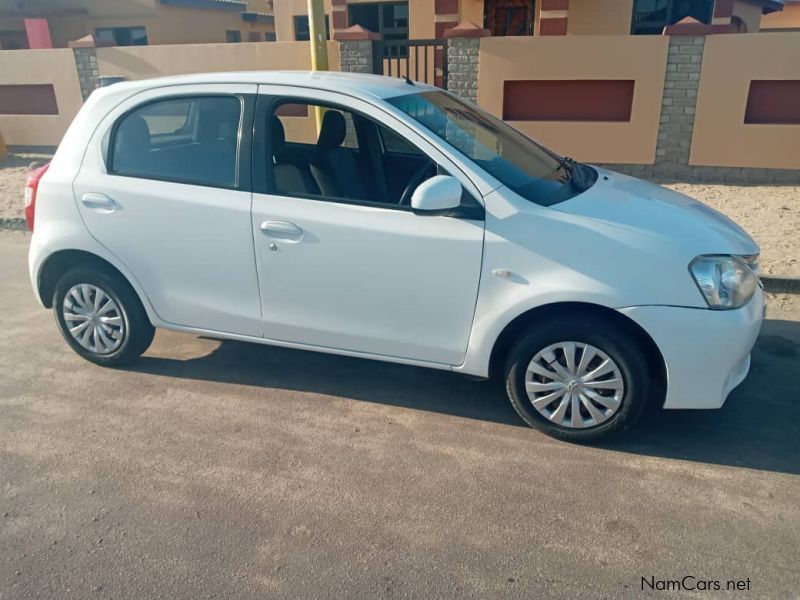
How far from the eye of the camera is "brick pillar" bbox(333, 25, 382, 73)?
10.7 metres

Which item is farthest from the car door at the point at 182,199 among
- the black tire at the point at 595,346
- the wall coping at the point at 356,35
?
the wall coping at the point at 356,35

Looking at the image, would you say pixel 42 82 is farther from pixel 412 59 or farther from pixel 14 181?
pixel 412 59

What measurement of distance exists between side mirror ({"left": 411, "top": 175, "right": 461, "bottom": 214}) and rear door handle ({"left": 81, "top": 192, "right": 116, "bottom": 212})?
199cm

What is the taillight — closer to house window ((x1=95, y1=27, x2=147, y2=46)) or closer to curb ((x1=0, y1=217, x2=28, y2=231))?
curb ((x1=0, y1=217, x2=28, y2=231))

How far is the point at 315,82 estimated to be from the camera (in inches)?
148

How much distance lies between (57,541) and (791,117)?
33.9 ft

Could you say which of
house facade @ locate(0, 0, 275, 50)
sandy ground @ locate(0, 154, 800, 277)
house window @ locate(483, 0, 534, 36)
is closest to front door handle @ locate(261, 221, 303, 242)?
A: sandy ground @ locate(0, 154, 800, 277)

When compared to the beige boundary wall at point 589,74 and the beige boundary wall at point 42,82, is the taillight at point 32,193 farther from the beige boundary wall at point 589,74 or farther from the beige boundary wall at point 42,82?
the beige boundary wall at point 42,82

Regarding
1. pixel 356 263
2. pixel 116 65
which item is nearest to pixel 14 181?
pixel 116 65

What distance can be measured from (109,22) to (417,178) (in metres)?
22.8

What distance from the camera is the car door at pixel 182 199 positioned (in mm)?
3812

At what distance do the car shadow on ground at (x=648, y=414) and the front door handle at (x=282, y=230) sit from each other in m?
1.05

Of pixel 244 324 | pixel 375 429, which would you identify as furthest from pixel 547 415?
pixel 244 324

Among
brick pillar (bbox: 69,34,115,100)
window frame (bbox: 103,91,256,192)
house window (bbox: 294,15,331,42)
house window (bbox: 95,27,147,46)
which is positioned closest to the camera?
window frame (bbox: 103,91,256,192)
